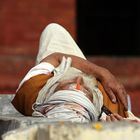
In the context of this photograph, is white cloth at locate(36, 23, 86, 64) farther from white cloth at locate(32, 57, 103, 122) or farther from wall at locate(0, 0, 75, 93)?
wall at locate(0, 0, 75, 93)

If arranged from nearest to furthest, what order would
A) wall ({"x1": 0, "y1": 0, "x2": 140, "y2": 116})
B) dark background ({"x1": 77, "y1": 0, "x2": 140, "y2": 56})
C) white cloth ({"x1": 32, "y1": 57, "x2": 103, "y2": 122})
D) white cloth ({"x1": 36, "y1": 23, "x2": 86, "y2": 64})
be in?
white cloth ({"x1": 32, "y1": 57, "x2": 103, "y2": 122}) < white cloth ({"x1": 36, "y1": 23, "x2": 86, "y2": 64}) < wall ({"x1": 0, "y1": 0, "x2": 140, "y2": 116}) < dark background ({"x1": 77, "y1": 0, "x2": 140, "y2": 56})

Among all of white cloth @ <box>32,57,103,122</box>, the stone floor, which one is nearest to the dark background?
white cloth @ <box>32,57,103,122</box>

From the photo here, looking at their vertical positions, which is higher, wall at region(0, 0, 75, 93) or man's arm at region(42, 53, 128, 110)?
man's arm at region(42, 53, 128, 110)

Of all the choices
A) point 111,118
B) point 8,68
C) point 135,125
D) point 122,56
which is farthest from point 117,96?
point 122,56

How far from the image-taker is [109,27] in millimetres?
10414

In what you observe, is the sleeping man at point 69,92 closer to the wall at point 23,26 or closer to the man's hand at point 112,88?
the man's hand at point 112,88

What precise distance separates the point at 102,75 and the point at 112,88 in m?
0.09

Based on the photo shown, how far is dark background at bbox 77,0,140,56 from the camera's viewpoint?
10.3 meters

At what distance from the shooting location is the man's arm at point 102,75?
4074 millimetres

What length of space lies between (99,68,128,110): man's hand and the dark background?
6.06m

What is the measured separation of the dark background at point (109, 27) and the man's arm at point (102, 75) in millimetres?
5943

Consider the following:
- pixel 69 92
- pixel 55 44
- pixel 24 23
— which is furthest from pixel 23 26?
pixel 69 92

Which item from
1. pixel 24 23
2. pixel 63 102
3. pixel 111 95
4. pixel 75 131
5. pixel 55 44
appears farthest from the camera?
pixel 24 23

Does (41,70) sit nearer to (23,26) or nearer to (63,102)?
(63,102)
